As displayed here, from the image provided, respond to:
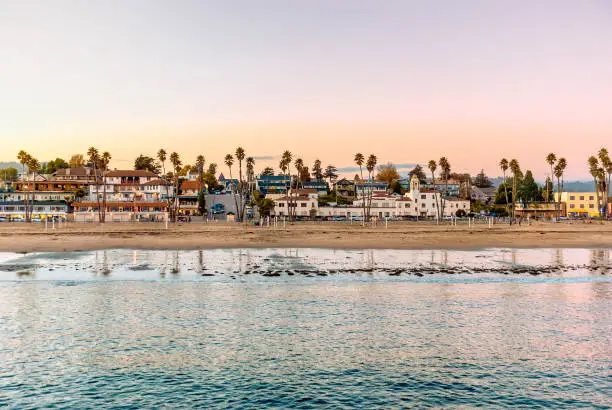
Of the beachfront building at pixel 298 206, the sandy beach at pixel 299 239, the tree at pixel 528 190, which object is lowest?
the sandy beach at pixel 299 239

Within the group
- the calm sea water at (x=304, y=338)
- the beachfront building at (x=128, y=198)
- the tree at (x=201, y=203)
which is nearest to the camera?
the calm sea water at (x=304, y=338)

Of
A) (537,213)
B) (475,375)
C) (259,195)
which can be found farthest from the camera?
(259,195)

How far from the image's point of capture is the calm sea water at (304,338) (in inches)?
589

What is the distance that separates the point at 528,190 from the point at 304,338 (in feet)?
506

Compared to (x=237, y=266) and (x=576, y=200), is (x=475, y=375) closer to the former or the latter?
(x=237, y=266)

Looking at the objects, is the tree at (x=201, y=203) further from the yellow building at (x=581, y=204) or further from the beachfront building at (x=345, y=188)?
the yellow building at (x=581, y=204)

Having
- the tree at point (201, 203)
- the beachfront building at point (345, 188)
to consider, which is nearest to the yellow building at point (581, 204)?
the beachfront building at point (345, 188)

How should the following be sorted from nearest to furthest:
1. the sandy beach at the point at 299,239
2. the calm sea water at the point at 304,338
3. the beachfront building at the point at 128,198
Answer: the calm sea water at the point at 304,338
the sandy beach at the point at 299,239
the beachfront building at the point at 128,198

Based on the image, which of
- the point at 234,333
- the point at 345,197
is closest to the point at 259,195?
the point at 345,197

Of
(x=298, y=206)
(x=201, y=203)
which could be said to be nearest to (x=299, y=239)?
(x=298, y=206)

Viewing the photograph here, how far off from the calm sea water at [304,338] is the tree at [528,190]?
420 feet

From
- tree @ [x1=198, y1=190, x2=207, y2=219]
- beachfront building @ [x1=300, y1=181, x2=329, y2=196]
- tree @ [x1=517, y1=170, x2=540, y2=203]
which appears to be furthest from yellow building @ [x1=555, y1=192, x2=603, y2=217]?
tree @ [x1=198, y1=190, x2=207, y2=219]

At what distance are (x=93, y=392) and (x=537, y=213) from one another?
154 metres

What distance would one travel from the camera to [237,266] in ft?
140
